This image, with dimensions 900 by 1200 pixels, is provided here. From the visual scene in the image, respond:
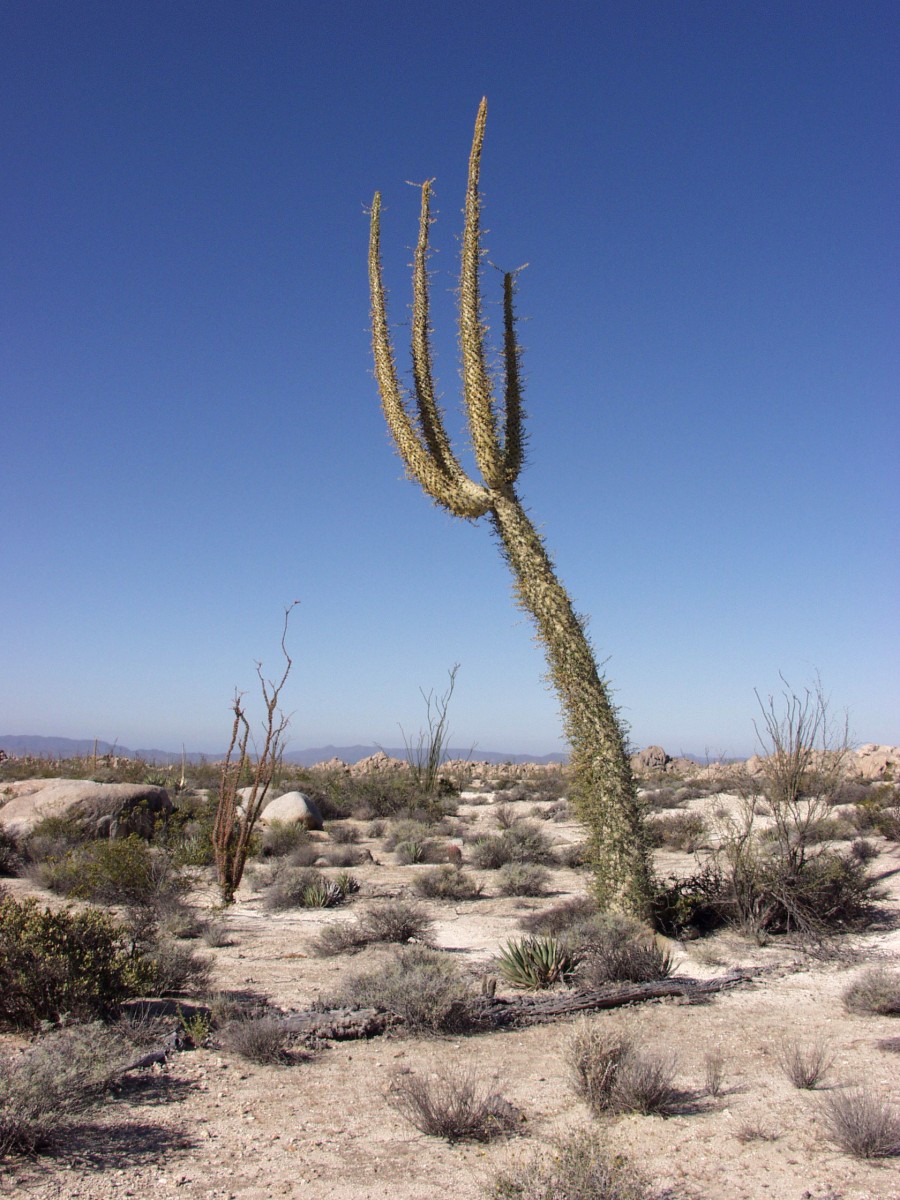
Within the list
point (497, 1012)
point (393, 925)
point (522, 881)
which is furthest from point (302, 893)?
point (497, 1012)

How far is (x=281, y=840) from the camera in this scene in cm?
1423

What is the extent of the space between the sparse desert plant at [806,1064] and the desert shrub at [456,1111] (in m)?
1.66

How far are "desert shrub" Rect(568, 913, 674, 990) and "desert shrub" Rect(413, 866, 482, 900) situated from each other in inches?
141

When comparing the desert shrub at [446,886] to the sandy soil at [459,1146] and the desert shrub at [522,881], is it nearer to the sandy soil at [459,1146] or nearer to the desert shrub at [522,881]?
the desert shrub at [522,881]

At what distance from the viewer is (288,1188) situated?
3.30 meters

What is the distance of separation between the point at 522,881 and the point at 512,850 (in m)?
2.50

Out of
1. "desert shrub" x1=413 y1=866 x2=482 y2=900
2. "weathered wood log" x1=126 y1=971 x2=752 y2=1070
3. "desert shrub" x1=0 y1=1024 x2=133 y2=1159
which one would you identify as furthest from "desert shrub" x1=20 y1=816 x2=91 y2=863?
"desert shrub" x1=0 y1=1024 x2=133 y2=1159

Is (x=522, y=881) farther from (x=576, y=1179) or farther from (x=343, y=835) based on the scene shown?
(x=576, y=1179)

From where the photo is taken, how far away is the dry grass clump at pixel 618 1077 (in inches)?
158

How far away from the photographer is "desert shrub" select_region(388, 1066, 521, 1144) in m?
3.78

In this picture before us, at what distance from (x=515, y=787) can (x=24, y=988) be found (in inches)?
968

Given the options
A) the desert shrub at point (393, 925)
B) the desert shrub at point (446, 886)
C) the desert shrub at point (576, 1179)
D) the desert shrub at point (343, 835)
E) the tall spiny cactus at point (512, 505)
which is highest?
the tall spiny cactus at point (512, 505)

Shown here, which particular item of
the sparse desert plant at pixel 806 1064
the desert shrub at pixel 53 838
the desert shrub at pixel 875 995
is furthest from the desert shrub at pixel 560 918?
the desert shrub at pixel 53 838

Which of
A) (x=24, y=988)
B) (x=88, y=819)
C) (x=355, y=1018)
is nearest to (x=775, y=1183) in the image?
(x=355, y=1018)
